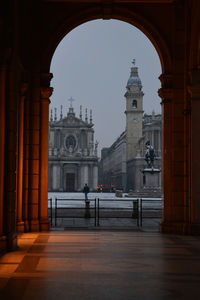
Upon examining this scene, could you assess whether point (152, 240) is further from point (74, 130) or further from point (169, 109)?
point (74, 130)

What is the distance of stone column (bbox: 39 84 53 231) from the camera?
37.7 ft

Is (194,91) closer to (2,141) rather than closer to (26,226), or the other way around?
(2,141)

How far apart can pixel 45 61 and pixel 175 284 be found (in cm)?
804

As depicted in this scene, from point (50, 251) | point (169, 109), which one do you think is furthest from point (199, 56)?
point (50, 251)

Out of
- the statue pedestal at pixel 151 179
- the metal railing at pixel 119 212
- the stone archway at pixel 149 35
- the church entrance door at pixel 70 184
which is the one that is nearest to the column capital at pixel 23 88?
the stone archway at pixel 149 35

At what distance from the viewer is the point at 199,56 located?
448 inches

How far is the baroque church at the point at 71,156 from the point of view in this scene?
250 ft

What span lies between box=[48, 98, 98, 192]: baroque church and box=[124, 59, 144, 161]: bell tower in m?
11.1

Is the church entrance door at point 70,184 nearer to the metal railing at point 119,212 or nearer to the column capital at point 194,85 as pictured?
the metal railing at point 119,212

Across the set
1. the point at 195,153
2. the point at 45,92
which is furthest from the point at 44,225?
the point at 195,153

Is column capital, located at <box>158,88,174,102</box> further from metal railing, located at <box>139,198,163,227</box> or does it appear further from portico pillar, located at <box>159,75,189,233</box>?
metal railing, located at <box>139,198,163,227</box>

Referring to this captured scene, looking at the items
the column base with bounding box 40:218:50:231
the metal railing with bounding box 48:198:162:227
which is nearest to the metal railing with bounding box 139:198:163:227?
the metal railing with bounding box 48:198:162:227

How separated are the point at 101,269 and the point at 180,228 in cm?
531

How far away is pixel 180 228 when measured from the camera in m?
11.3
